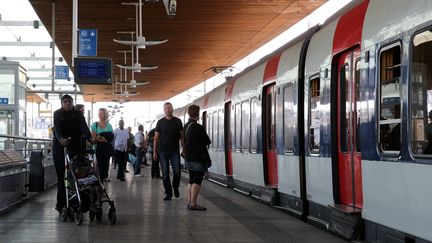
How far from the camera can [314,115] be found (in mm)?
8539

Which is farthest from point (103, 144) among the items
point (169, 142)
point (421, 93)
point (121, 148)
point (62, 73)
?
point (62, 73)

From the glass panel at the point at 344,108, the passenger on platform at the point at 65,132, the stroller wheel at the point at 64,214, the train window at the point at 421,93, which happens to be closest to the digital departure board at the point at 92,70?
the passenger on platform at the point at 65,132

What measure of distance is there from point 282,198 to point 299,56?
2.54 metres

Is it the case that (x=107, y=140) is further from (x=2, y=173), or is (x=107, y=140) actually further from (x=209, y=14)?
(x=209, y=14)

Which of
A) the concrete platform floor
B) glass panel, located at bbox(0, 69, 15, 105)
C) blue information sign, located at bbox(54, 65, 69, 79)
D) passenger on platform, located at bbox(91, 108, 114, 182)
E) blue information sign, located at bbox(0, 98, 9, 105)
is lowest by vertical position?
the concrete platform floor

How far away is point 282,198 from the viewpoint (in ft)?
33.7

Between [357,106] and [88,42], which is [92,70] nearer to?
[88,42]

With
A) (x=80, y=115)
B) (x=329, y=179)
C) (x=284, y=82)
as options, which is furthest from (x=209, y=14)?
(x=329, y=179)

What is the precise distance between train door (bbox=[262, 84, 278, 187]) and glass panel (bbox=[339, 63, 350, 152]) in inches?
129

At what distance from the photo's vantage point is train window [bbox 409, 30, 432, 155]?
5250 mm

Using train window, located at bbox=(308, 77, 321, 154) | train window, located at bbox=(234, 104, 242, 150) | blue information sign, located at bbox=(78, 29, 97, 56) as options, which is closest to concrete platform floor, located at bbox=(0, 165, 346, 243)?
train window, located at bbox=(308, 77, 321, 154)

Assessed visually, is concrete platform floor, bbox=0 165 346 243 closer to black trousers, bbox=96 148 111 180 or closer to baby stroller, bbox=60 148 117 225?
baby stroller, bbox=60 148 117 225

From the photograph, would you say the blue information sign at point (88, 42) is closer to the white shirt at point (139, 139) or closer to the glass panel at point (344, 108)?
the white shirt at point (139, 139)

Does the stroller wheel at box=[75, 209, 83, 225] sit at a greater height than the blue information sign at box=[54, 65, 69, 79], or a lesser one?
lesser
